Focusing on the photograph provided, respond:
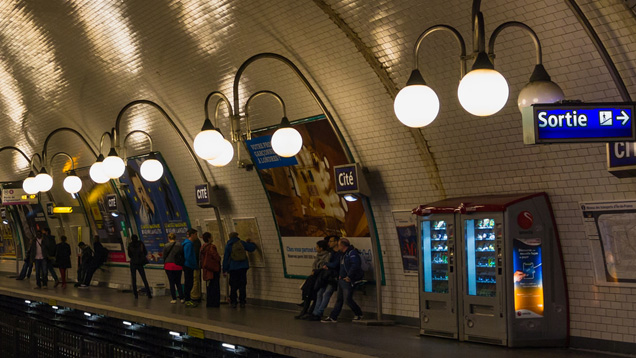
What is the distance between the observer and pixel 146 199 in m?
19.3

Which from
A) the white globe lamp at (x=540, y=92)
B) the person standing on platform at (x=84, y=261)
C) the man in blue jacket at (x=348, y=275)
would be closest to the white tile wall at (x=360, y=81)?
the man in blue jacket at (x=348, y=275)

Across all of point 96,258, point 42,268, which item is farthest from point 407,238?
point 42,268

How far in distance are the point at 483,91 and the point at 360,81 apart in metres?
6.19

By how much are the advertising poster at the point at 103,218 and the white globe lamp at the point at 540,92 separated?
16.4 m

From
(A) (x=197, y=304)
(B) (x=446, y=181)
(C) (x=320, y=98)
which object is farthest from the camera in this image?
(A) (x=197, y=304)

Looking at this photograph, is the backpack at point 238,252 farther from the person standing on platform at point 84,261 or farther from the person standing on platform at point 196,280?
the person standing on platform at point 84,261

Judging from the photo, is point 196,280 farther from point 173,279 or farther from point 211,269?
point 173,279

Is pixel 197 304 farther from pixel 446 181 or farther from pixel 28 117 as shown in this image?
pixel 28 117

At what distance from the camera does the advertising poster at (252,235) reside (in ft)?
50.4

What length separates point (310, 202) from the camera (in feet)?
44.3

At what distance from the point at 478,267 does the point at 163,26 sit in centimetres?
648

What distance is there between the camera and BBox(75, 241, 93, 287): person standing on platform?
2186 centimetres

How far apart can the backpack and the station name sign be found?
9.52 metres

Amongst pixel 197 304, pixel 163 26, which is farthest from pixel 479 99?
pixel 197 304
